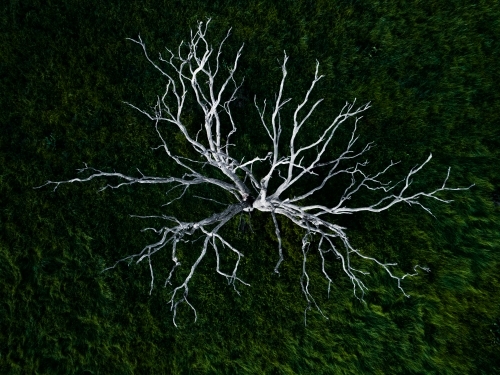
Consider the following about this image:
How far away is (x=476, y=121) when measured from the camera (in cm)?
386

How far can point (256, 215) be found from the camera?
12.4 feet

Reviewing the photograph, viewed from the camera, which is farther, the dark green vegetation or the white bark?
the dark green vegetation

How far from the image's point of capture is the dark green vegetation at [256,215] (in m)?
3.75

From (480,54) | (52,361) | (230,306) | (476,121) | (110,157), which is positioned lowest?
(52,361)

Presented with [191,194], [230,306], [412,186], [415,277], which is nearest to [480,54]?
[412,186]

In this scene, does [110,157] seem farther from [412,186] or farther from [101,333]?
[412,186]

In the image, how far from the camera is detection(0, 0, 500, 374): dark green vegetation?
3.75 m

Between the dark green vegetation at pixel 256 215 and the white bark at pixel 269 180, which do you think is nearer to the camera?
the white bark at pixel 269 180

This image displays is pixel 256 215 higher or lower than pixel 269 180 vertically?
lower

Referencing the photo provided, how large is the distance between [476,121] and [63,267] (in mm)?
4293

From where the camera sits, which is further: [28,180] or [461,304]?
[28,180]

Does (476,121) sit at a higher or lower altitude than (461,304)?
higher

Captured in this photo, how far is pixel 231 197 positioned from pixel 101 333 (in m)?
1.82

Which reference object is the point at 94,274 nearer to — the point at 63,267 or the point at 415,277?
the point at 63,267
